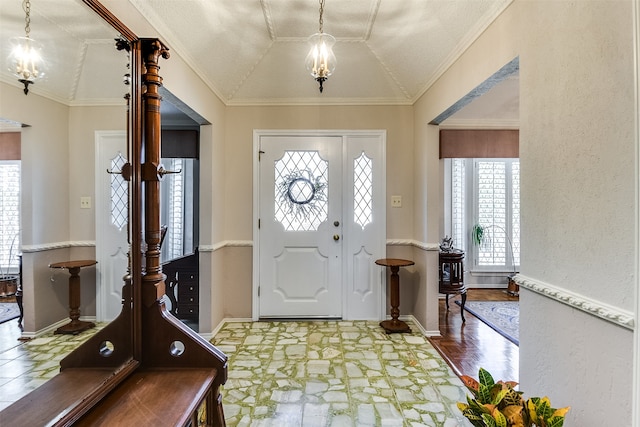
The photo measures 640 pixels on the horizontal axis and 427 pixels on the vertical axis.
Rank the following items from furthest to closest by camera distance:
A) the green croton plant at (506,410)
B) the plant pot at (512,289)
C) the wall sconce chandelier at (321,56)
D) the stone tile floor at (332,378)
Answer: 1. the plant pot at (512,289)
2. the wall sconce chandelier at (321,56)
3. the stone tile floor at (332,378)
4. the green croton plant at (506,410)

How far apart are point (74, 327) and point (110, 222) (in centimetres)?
36

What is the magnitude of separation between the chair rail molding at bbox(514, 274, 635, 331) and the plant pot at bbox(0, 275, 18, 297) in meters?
1.91

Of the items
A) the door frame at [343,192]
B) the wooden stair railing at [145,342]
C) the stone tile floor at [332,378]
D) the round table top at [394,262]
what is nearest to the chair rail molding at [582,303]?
the stone tile floor at [332,378]

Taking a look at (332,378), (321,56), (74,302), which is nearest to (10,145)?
(74,302)

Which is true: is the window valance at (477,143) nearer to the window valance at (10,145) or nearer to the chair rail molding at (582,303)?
the chair rail molding at (582,303)

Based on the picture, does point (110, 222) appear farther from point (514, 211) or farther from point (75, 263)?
point (514, 211)

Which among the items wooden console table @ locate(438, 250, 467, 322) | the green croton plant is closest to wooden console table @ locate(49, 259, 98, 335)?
the green croton plant

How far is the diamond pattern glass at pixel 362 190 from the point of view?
3371 mm

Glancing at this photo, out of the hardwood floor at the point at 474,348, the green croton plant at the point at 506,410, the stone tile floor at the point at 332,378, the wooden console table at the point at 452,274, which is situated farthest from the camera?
the wooden console table at the point at 452,274

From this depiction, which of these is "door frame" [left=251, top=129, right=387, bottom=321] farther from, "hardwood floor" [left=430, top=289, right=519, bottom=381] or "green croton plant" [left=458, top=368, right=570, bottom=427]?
"green croton plant" [left=458, top=368, right=570, bottom=427]

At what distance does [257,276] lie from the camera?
3.36 m

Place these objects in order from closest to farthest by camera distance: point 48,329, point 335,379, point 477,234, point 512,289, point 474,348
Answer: point 48,329 → point 335,379 → point 474,348 → point 512,289 → point 477,234

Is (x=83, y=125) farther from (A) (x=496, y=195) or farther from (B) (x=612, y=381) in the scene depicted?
(A) (x=496, y=195)

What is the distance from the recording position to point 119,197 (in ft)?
3.68
